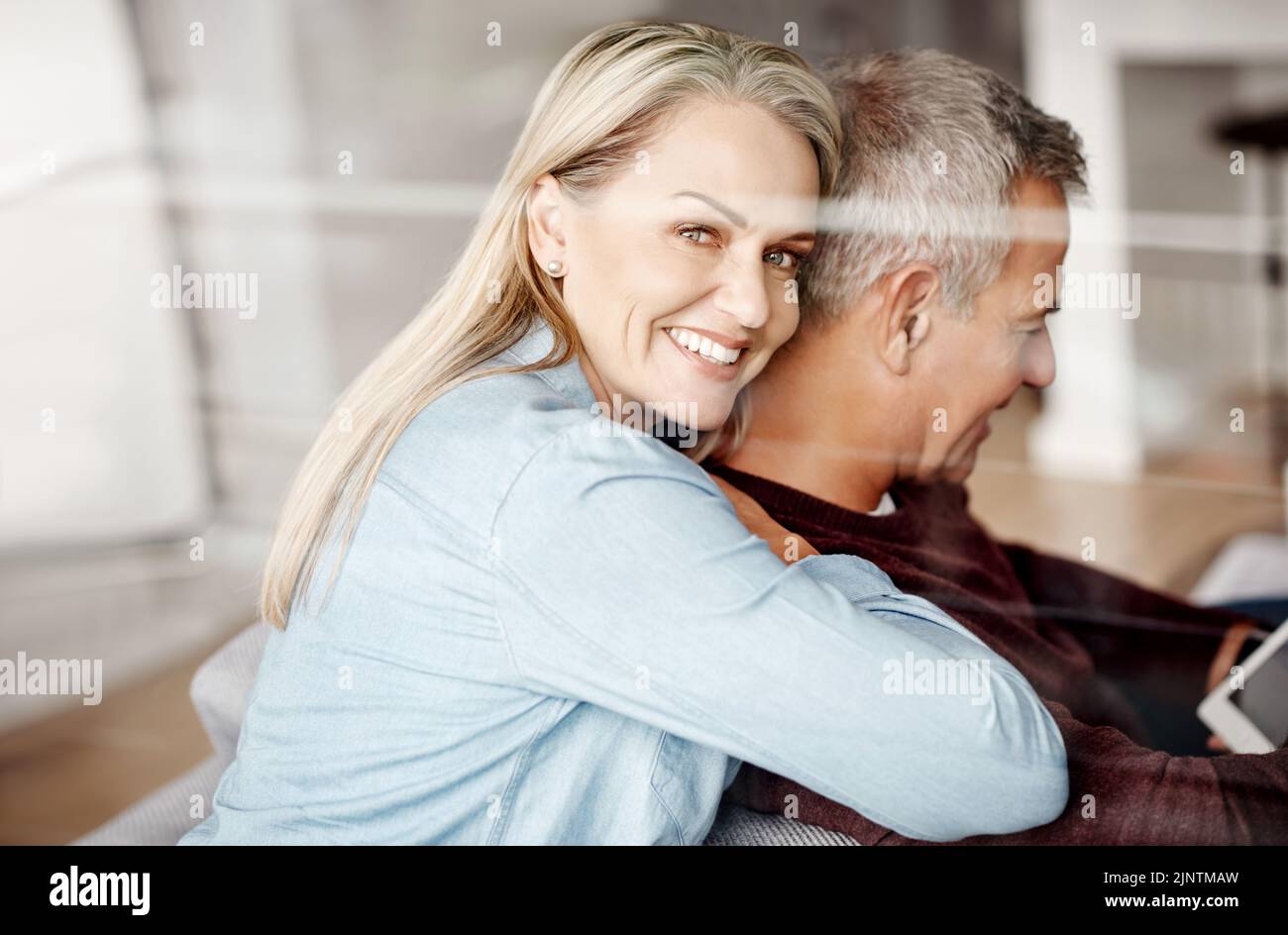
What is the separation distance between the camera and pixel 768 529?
1063 mm

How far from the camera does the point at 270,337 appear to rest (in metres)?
1.59

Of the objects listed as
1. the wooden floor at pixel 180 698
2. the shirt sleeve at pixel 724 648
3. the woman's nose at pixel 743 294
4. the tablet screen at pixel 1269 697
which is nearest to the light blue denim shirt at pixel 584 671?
the shirt sleeve at pixel 724 648

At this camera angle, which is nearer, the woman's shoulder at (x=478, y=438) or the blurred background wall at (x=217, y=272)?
the woman's shoulder at (x=478, y=438)

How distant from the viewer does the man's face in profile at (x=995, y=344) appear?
119cm

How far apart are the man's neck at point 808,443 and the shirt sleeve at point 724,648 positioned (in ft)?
1.04

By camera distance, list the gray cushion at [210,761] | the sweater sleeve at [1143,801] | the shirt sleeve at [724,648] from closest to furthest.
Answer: the shirt sleeve at [724,648] < the sweater sleeve at [1143,801] < the gray cushion at [210,761]

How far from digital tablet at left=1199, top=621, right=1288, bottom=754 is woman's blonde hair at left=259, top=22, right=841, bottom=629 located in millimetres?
691

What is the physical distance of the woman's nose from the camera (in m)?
1.02

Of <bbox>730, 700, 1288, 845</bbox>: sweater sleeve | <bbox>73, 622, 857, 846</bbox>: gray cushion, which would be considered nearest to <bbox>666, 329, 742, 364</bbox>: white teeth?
<bbox>730, 700, 1288, 845</bbox>: sweater sleeve

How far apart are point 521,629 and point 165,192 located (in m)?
1.03

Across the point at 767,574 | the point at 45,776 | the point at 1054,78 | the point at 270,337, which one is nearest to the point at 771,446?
the point at 767,574

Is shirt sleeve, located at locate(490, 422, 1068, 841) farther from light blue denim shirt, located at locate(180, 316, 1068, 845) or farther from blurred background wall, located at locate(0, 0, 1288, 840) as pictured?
blurred background wall, located at locate(0, 0, 1288, 840)

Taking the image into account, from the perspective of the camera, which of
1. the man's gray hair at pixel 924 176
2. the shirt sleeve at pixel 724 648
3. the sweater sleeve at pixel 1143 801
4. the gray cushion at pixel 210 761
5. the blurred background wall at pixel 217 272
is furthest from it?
the blurred background wall at pixel 217 272

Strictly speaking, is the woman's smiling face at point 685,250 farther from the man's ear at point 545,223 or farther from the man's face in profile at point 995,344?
the man's face in profile at point 995,344
